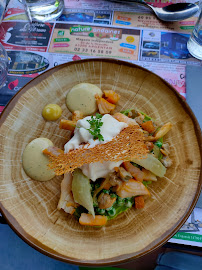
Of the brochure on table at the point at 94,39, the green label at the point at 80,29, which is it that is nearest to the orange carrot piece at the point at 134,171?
the brochure on table at the point at 94,39

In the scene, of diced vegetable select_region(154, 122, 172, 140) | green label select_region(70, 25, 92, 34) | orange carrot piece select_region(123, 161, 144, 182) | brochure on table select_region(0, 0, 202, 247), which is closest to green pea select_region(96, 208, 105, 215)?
orange carrot piece select_region(123, 161, 144, 182)

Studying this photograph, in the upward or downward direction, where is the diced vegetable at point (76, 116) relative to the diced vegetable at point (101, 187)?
upward

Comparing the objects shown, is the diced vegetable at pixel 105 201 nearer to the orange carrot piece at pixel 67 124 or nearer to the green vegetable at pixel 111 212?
the green vegetable at pixel 111 212

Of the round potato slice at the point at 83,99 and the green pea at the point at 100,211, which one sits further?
the round potato slice at the point at 83,99

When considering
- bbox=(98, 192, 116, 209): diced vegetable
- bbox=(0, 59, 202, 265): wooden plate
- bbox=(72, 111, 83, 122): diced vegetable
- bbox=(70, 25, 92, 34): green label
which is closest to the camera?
bbox=(0, 59, 202, 265): wooden plate

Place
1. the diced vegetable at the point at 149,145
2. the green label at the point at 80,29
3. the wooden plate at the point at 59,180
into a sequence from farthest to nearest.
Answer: the green label at the point at 80,29, the diced vegetable at the point at 149,145, the wooden plate at the point at 59,180

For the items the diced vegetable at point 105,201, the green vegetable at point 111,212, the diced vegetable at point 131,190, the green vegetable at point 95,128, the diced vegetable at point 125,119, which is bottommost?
the green vegetable at point 111,212

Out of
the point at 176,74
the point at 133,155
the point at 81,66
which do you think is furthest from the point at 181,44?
the point at 133,155

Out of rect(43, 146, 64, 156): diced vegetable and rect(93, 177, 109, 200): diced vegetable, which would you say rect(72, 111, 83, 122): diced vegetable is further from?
rect(93, 177, 109, 200): diced vegetable
